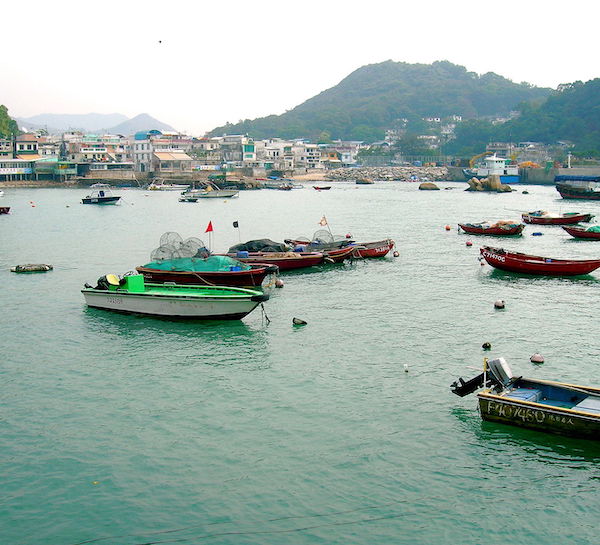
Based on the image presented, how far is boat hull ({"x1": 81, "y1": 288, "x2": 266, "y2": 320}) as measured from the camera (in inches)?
859

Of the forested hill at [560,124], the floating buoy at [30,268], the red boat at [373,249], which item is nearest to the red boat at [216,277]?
the floating buoy at [30,268]

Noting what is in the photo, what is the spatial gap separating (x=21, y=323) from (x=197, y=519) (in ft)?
49.7

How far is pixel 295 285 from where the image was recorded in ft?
97.0

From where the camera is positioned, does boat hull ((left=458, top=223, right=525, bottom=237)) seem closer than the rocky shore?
Yes

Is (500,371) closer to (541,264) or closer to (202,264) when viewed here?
(202,264)

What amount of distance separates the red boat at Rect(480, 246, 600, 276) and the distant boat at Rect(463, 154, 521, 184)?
101 m

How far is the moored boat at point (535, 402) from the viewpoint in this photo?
42.6ft

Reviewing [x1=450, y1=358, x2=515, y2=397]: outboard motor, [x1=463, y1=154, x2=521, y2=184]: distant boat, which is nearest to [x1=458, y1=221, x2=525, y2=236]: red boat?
[x1=450, y1=358, x2=515, y2=397]: outboard motor

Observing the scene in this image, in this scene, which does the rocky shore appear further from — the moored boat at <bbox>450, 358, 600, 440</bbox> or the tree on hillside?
the moored boat at <bbox>450, 358, 600, 440</bbox>

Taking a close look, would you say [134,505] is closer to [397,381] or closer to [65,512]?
[65,512]

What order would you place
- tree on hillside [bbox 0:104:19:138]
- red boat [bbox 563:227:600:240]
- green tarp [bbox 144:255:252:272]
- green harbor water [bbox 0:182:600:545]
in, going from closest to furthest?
green harbor water [bbox 0:182:600:545], green tarp [bbox 144:255:252:272], red boat [bbox 563:227:600:240], tree on hillside [bbox 0:104:19:138]

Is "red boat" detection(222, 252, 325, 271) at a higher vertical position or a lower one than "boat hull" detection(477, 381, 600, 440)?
higher

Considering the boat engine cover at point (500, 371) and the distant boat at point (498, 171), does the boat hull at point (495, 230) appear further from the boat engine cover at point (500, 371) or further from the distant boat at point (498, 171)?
the distant boat at point (498, 171)

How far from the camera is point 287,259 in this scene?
32281 millimetres
